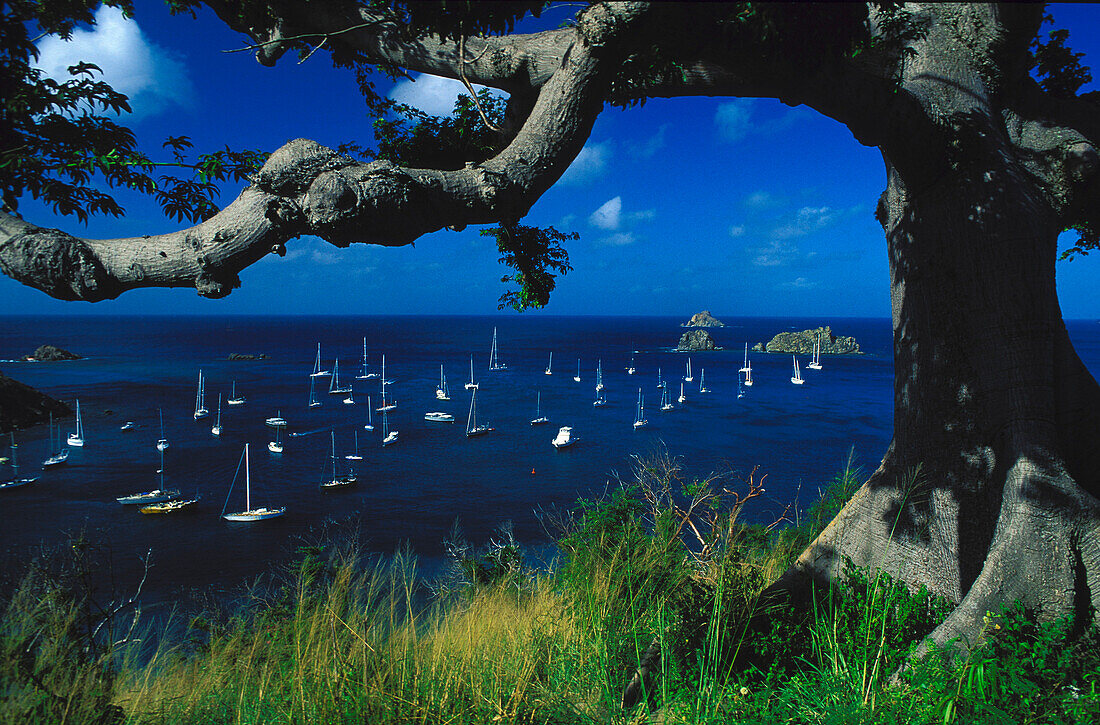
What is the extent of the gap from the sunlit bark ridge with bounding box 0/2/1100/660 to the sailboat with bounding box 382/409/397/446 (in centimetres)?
3638

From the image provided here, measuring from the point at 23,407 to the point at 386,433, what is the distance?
27866 mm

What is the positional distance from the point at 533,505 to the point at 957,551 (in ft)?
80.6

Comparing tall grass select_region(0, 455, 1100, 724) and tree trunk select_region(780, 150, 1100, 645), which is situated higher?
tree trunk select_region(780, 150, 1100, 645)

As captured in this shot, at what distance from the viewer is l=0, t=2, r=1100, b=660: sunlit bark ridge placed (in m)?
2.54

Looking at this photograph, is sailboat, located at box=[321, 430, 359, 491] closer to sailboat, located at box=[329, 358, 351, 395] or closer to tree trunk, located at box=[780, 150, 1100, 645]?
sailboat, located at box=[329, 358, 351, 395]

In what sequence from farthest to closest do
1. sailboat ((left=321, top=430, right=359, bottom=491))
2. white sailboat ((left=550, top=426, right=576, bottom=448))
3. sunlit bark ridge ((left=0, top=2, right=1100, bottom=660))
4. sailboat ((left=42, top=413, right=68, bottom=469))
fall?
white sailboat ((left=550, top=426, right=576, bottom=448)) → sailboat ((left=42, top=413, right=68, bottom=469)) → sailboat ((left=321, top=430, right=359, bottom=491)) → sunlit bark ridge ((left=0, top=2, right=1100, bottom=660))

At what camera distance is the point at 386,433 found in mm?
42656

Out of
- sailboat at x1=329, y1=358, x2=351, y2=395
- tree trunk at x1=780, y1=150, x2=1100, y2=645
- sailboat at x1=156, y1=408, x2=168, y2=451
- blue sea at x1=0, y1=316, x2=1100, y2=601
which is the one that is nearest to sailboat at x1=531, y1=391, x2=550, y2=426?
blue sea at x1=0, y1=316, x2=1100, y2=601

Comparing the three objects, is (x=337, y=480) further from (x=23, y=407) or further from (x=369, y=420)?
(x=23, y=407)

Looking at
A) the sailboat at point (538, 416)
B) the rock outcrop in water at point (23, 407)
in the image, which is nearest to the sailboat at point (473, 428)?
the sailboat at point (538, 416)

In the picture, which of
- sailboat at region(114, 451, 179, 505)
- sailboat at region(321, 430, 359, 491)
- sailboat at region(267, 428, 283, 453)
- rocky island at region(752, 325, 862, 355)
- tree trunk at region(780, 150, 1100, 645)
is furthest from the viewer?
rocky island at region(752, 325, 862, 355)

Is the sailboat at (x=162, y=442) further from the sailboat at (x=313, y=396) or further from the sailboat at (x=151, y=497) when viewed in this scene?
the sailboat at (x=313, y=396)

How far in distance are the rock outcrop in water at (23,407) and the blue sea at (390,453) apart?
1521 mm

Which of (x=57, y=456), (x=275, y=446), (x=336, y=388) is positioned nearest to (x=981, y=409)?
(x=275, y=446)
